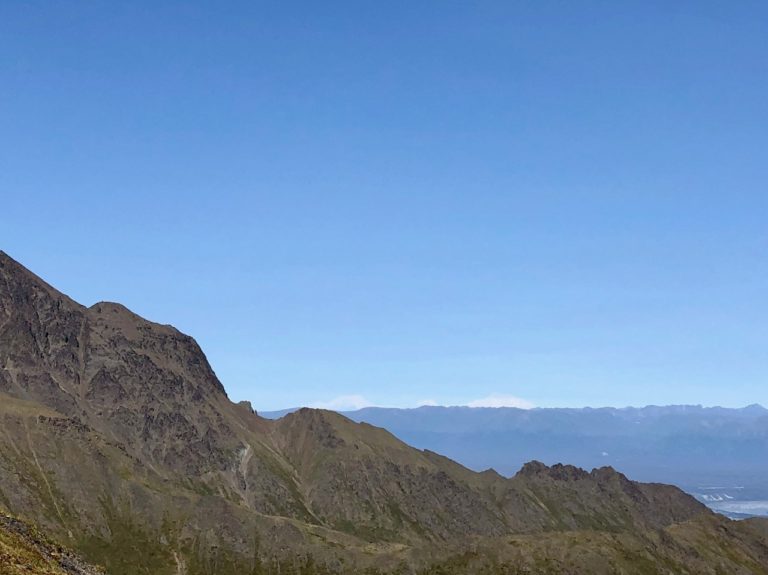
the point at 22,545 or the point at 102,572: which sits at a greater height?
the point at 22,545

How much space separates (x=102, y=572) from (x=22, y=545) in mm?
29581

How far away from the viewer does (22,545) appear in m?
96.8

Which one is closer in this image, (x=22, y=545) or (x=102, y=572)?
(x=22, y=545)

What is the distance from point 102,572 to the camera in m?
124
